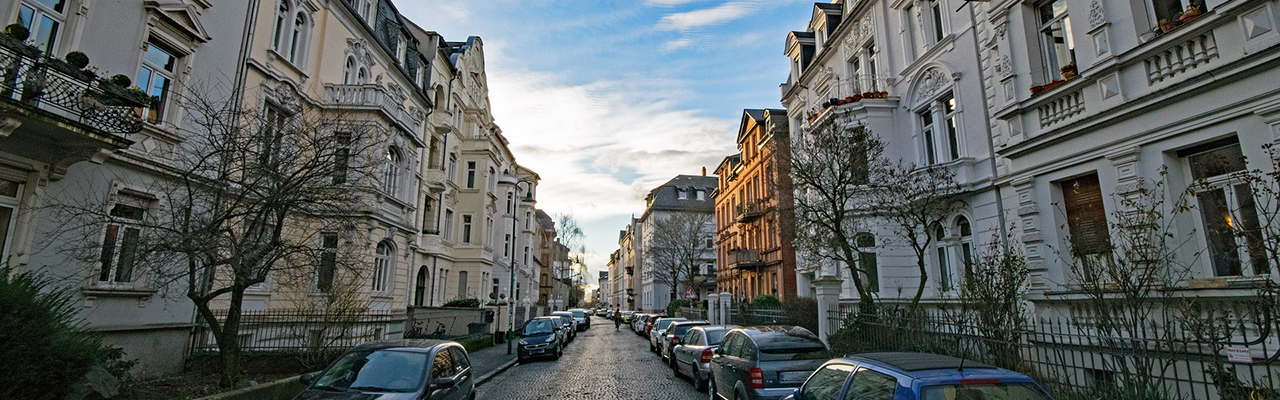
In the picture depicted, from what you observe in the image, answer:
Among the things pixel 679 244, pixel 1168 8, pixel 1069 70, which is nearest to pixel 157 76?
pixel 1069 70

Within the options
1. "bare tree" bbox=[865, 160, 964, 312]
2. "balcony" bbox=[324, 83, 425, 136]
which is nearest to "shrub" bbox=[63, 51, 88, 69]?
"balcony" bbox=[324, 83, 425, 136]

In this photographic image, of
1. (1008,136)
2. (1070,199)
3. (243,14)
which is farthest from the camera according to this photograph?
(243,14)

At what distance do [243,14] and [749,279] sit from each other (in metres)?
27.8

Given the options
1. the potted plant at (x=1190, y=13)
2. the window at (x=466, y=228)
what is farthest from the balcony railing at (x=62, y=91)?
the window at (x=466, y=228)

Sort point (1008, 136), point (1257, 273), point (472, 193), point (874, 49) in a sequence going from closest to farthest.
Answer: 1. point (1257, 273)
2. point (1008, 136)
3. point (874, 49)
4. point (472, 193)

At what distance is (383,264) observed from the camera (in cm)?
1898

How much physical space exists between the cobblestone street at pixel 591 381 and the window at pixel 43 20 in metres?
9.75

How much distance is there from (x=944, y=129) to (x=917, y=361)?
12780mm

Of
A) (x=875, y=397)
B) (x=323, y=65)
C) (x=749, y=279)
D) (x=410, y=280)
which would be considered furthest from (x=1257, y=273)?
(x=749, y=279)

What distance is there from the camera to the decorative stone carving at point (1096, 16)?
933 centimetres

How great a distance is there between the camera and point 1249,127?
733 centimetres

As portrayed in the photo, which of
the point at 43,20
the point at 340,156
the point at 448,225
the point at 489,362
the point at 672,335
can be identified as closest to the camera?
the point at 43,20

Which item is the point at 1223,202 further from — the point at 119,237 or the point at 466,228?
the point at 466,228

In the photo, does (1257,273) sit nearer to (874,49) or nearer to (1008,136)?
(1008,136)
